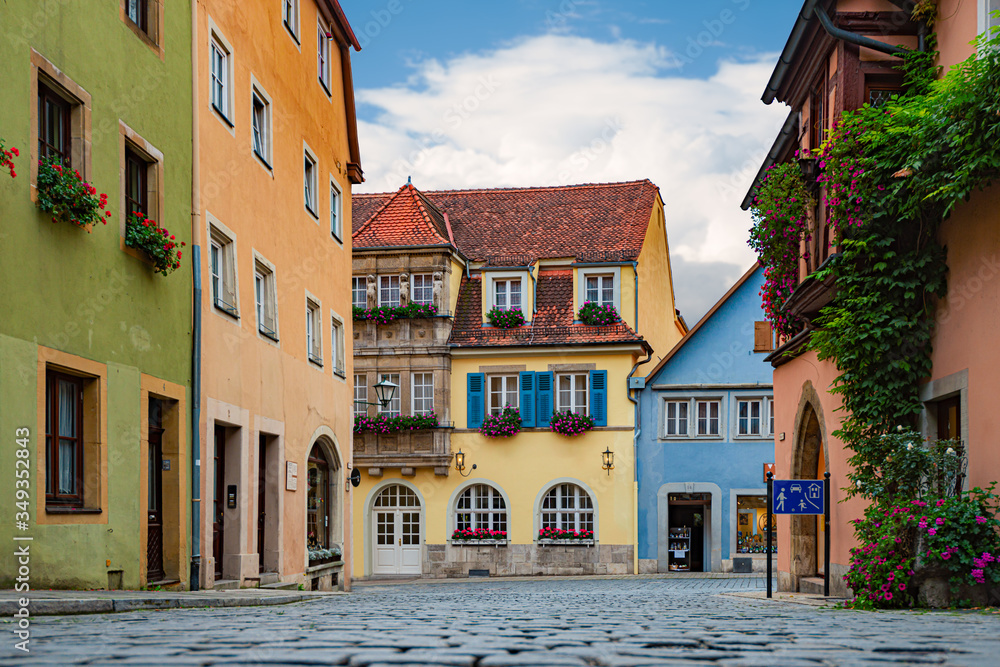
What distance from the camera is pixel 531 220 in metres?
35.7

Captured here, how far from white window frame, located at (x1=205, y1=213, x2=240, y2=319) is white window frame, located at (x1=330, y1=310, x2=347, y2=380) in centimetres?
676

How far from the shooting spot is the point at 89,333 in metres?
10.9

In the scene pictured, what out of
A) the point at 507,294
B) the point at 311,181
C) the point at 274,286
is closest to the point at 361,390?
the point at 507,294

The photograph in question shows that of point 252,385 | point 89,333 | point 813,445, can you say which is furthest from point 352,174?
point 89,333

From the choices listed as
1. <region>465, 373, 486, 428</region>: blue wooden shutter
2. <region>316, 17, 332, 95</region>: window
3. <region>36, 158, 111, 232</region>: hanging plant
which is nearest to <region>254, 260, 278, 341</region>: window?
<region>316, 17, 332, 95</region>: window

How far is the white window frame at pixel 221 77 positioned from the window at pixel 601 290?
719 inches

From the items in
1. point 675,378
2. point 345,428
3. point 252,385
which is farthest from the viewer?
point 675,378

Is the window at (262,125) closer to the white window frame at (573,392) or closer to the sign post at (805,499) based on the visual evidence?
the sign post at (805,499)

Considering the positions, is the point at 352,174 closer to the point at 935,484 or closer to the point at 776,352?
the point at 776,352

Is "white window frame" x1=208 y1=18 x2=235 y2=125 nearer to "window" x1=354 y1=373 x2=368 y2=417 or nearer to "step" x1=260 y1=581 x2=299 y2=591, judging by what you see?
"step" x1=260 y1=581 x2=299 y2=591

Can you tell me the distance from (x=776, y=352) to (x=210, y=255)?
974cm

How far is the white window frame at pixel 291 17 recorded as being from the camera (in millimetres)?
19000

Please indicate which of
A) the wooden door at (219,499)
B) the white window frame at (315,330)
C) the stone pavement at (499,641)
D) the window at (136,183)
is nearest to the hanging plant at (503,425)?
the white window frame at (315,330)

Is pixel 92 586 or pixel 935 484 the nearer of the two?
pixel 92 586
